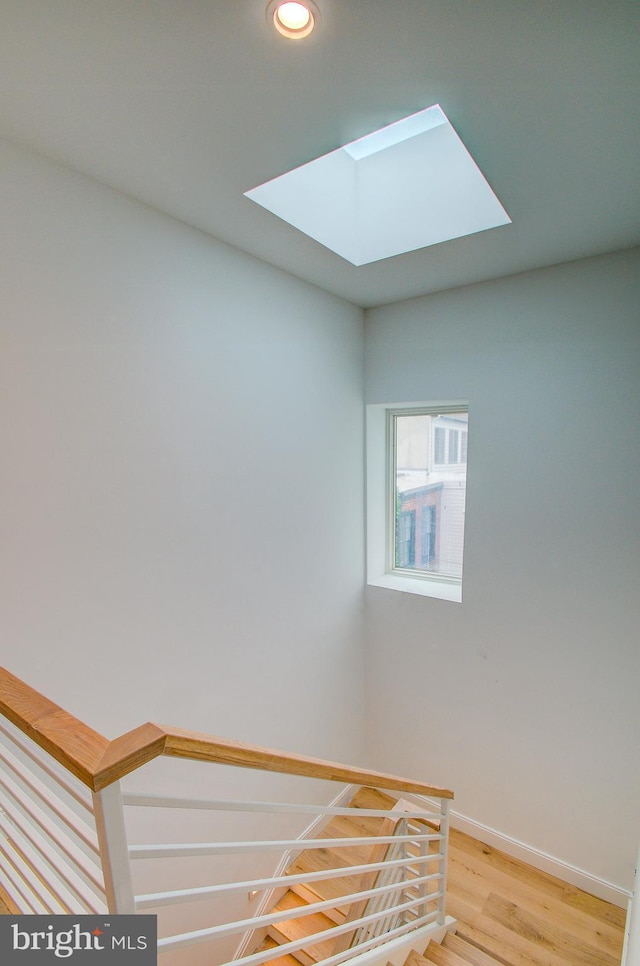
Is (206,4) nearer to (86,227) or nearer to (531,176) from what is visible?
(86,227)

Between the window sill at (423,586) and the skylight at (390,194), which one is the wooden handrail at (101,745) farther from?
the window sill at (423,586)

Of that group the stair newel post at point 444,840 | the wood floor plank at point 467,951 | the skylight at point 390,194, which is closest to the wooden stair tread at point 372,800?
the wood floor plank at point 467,951

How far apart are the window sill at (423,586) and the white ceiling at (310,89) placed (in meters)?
2.12

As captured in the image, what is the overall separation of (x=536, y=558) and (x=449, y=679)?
0.99m

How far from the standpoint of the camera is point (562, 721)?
2.47 m

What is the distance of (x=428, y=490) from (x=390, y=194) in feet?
5.86

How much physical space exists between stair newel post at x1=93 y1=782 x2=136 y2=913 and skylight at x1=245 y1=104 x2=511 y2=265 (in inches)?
72.5

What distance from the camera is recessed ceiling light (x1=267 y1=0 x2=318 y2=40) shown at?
3.16 feet

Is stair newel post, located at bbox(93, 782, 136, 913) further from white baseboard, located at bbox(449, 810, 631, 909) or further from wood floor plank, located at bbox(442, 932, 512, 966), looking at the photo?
white baseboard, located at bbox(449, 810, 631, 909)

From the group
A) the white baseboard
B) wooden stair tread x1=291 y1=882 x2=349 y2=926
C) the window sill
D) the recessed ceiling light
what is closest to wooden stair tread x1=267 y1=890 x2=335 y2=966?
wooden stair tread x1=291 y1=882 x2=349 y2=926

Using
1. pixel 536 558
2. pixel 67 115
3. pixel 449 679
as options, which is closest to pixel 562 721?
pixel 449 679

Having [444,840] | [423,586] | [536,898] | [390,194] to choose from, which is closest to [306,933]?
[444,840]

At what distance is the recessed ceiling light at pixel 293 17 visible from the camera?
3.16 ft

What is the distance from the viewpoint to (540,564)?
2473mm
